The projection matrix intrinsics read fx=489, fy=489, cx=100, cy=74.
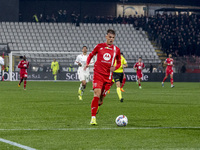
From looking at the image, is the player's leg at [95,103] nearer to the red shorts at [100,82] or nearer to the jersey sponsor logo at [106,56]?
the red shorts at [100,82]

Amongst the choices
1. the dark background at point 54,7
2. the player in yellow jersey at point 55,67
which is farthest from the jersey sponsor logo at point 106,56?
the dark background at point 54,7

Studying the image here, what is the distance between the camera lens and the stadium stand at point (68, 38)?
1788 inches

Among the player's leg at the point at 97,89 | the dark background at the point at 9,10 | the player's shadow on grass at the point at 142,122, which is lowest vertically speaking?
the player's shadow on grass at the point at 142,122

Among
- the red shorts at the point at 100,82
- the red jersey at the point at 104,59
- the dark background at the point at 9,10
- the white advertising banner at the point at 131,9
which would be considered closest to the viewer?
the red shorts at the point at 100,82

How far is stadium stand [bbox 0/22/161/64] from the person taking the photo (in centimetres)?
4541

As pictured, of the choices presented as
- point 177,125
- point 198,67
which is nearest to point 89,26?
point 198,67

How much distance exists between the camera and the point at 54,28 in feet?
158

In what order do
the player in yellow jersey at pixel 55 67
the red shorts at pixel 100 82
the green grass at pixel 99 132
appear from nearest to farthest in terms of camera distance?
the green grass at pixel 99 132
the red shorts at pixel 100 82
the player in yellow jersey at pixel 55 67

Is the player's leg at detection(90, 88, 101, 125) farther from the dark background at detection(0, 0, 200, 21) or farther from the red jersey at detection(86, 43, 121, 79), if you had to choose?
the dark background at detection(0, 0, 200, 21)

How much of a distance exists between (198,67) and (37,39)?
15.2m

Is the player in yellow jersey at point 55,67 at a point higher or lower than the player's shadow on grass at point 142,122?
lower

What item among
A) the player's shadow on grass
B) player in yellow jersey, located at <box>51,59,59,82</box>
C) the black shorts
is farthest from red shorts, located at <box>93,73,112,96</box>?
player in yellow jersey, located at <box>51,59,59,82</box>

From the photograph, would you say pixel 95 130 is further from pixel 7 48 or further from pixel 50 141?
pixel 7 48

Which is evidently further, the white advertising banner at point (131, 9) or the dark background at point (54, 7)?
the white advertising banner at point (131, 9)
